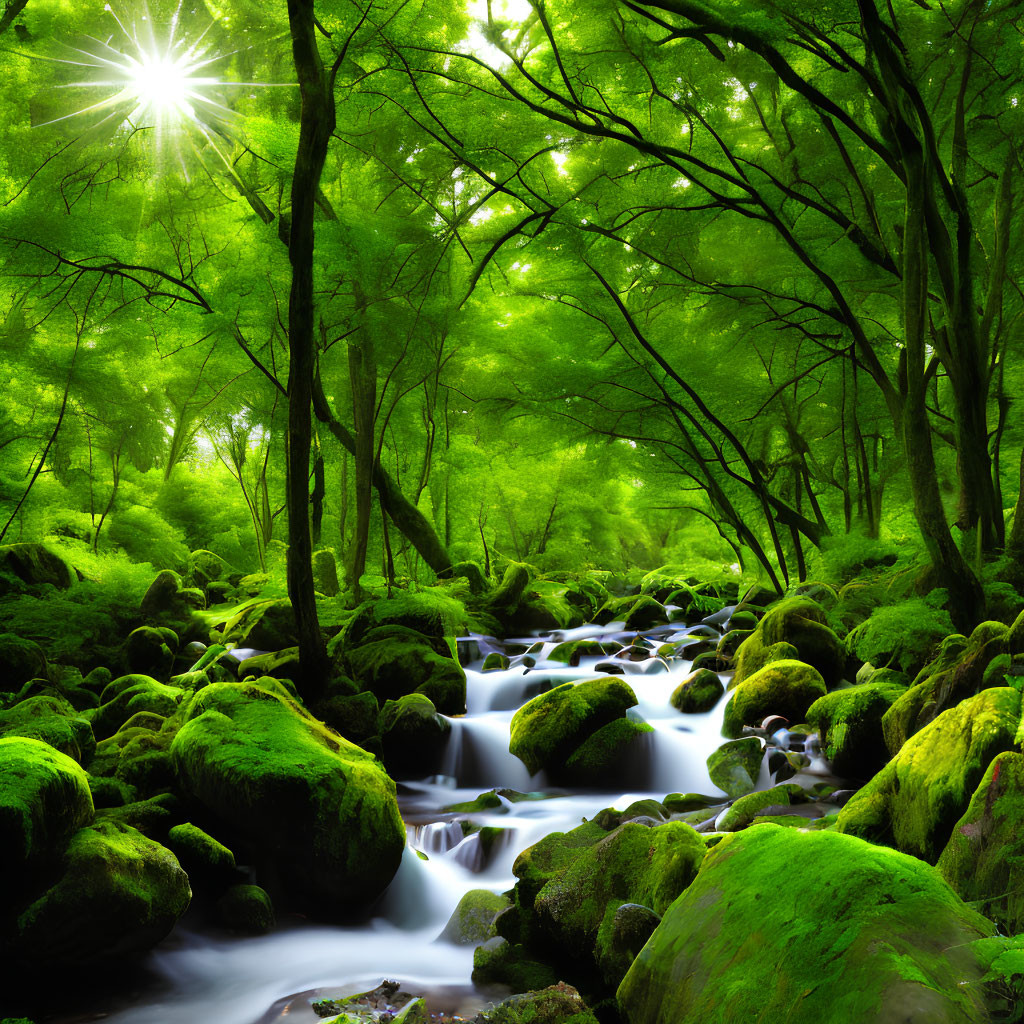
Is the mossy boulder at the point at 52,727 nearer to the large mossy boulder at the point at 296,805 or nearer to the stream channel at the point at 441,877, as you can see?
the large mossy boulder at the point at 296,805

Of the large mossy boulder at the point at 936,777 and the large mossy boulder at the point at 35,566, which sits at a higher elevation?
the large mossy boulder at the point at 35,566

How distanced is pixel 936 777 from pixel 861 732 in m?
2.06

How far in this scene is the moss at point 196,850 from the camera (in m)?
3.74

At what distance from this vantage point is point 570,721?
5832 millimetres

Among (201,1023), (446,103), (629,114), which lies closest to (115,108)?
(446,103)

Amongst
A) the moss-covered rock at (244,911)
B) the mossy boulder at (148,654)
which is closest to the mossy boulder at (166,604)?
the mossy boulder at (148,654)

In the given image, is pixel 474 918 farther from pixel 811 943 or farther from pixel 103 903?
pixel 811 943

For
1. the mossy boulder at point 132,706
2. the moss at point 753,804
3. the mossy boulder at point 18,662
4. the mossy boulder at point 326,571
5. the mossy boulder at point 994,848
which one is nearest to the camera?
the mossy boulder at point 994,848

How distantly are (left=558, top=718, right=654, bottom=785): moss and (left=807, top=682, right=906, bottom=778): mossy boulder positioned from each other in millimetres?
1488

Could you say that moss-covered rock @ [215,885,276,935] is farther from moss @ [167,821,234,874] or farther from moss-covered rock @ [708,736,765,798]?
moss-covered rock @ [708,736,765,798]

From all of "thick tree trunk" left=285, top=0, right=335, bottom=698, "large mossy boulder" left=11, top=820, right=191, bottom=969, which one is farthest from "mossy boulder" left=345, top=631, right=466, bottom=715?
"large mossy boulder" left=11, top=820, right=191, bottom=969

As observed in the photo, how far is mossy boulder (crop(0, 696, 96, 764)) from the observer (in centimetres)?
419

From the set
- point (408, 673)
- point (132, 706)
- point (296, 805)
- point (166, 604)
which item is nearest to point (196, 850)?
point (296, 805)

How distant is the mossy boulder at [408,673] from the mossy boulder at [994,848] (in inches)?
197
